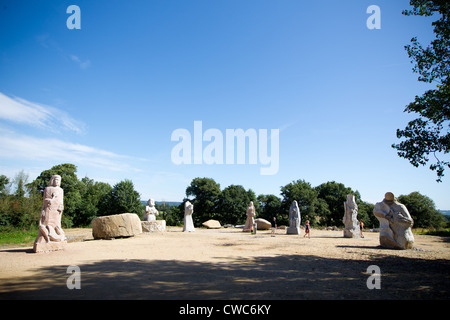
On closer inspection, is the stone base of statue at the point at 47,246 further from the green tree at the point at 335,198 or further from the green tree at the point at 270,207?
the green tree at the point at 335,198

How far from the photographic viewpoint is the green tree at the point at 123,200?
37094mm

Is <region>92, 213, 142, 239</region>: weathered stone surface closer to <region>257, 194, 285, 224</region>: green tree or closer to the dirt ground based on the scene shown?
the dirt ground

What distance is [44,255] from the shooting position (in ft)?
30.6

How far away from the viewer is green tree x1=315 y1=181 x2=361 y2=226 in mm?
41344

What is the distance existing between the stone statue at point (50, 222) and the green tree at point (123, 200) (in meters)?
27.7

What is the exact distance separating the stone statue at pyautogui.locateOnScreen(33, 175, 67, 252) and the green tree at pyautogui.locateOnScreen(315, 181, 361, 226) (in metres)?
38.5

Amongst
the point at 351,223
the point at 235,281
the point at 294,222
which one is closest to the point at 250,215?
the point at 294,222

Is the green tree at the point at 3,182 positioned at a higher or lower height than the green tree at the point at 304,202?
higher

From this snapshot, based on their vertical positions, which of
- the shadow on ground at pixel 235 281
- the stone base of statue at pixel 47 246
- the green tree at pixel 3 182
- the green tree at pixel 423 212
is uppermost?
the green tree at pixel 3 182

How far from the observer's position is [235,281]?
5949 millimetres

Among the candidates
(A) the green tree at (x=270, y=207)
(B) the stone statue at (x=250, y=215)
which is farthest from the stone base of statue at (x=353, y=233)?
(A) the green tree at (x=270, y=207)

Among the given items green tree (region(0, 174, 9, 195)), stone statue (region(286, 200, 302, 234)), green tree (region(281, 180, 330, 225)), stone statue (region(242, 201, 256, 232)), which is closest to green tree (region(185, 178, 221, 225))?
green tree (region(281, 180, 330, 225))

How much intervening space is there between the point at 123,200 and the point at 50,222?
28.1 meters
